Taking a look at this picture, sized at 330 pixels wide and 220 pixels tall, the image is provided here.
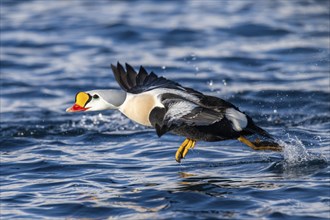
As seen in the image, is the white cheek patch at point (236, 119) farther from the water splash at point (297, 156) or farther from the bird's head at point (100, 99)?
the bird's head at point (100, 99)

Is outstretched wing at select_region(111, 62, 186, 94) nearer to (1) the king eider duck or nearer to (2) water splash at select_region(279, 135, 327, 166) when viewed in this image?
(1) the king eider duck

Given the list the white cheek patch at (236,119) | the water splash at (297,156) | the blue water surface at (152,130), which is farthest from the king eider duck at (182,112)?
the blue water surface at (152,130)

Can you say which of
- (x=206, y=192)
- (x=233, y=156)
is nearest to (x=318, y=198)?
(x=206, y=192)

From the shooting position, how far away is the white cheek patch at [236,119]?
8023 mm

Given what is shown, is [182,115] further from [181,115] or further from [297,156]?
[297,156]

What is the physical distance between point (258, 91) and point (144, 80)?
3.79 metres

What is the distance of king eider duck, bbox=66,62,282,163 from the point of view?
7695 millimetres

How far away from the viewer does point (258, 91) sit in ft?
41.4

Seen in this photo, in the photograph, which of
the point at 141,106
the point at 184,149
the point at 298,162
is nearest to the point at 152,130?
the point at 184,149

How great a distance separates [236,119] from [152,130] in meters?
2.83

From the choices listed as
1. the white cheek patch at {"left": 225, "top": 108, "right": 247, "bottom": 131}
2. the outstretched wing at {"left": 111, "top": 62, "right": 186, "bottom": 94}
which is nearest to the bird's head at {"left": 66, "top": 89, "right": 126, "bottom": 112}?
the outstretched wing at {"left": 111, "top": 62, "right": 186, "bottom": 94}

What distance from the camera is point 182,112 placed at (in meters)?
7.70

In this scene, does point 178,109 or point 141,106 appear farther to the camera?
point 141,106

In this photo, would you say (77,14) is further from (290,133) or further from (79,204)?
(79,204)
